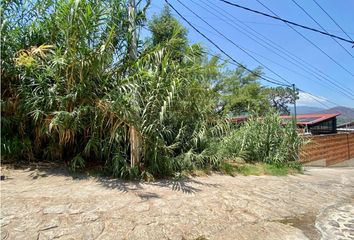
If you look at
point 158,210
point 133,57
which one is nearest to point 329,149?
point 133,57

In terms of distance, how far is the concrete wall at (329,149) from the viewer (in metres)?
12.5

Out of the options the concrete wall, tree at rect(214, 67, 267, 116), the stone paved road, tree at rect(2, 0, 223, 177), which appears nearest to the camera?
the stone paved road

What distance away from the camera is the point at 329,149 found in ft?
48.4

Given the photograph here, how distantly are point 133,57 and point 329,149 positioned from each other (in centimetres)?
1253

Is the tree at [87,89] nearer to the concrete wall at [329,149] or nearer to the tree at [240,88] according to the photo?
the concrete wall at [329,149]

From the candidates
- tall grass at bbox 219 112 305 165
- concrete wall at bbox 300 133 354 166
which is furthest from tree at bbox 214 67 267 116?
tall grass at bbox 219 112 305 165

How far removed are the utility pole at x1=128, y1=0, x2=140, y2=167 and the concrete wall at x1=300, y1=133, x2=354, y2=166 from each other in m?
7.67

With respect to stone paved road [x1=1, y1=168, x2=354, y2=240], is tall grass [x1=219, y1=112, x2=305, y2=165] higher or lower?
higher

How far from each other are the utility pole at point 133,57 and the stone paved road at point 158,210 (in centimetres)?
49

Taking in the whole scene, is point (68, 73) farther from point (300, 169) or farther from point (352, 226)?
point (300, 169)

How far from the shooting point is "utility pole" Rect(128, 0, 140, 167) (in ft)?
16.4

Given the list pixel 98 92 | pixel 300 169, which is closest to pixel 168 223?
pixel 98 92

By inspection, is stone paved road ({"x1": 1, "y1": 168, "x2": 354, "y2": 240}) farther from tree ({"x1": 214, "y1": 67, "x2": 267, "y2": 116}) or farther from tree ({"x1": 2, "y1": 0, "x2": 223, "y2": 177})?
tree ({"x1": 214, "y1": 67, "x2": 267, "y2": 116})

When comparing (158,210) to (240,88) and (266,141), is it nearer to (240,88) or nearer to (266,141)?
(266,141)
